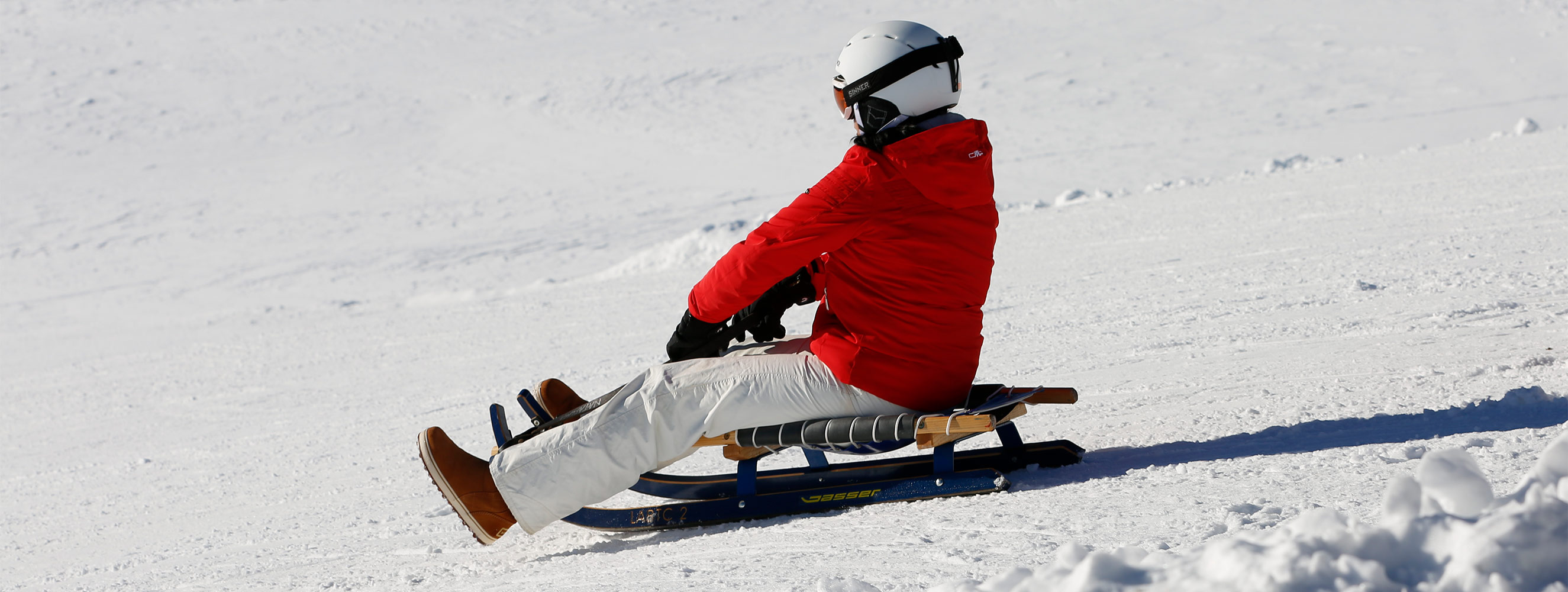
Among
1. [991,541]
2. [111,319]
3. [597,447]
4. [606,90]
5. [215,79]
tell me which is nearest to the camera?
[991,541]

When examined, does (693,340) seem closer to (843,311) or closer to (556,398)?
(843,311)

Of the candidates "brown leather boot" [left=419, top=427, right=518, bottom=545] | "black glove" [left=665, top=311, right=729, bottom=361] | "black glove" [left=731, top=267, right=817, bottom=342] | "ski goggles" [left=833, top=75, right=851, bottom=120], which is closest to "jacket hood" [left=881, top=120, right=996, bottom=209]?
"ski goggles" [left=833, top=75, right=851, bottom=120]

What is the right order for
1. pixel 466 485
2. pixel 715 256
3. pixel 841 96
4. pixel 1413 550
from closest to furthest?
pixel 1413 550 < pixel 841 96 < pixel 466 485 < pixel 715 256

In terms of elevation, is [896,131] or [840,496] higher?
[896,131]

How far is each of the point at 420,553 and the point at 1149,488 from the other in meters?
2.25

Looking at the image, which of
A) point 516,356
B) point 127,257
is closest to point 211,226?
point 127,257

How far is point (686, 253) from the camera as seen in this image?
10.5 meters

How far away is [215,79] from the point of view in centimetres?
2350

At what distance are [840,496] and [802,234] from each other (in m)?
0.85

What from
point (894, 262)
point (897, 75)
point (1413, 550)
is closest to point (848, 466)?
point (894, 262)

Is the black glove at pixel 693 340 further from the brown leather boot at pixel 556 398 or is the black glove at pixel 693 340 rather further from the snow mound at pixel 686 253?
the snow mound at pixel 686 253

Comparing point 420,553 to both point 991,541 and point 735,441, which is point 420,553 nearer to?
point 735,441

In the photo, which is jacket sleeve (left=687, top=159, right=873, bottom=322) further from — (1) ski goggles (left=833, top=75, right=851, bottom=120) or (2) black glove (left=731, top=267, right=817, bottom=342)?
(2) black glove (left=731, top=267, right=817, bottom=342)

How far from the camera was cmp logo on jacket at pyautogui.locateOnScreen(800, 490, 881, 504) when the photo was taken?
11.1ft
